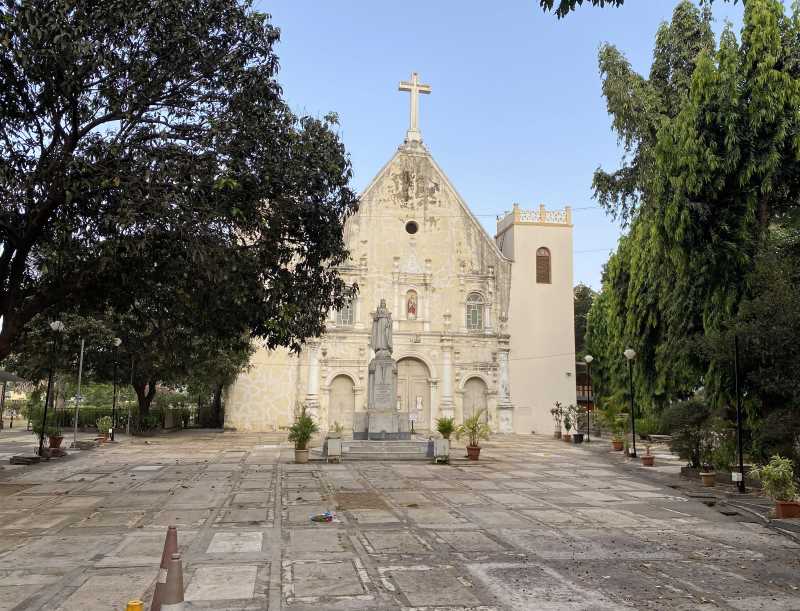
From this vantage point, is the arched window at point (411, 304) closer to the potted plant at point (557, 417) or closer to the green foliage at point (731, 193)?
the potted plant at point (557, 417)

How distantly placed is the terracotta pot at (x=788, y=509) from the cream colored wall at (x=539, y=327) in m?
24.1

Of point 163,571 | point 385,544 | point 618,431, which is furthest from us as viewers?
point 618,431

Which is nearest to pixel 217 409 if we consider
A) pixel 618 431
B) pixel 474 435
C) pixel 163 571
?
pixel 474 435

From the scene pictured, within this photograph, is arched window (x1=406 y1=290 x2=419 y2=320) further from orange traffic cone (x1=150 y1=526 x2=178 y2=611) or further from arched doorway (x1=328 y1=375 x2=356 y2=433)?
orange traffic cone (x1=150 y1=526 x2=178 y2=611)

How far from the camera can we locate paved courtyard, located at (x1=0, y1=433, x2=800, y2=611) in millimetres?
6070

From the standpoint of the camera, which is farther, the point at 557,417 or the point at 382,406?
the point at 557,417

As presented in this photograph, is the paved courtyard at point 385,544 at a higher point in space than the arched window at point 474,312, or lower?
lower

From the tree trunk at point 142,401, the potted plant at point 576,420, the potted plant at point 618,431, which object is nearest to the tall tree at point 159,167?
the potted plant at point 618,431

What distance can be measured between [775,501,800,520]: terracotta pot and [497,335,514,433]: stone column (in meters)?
23.9

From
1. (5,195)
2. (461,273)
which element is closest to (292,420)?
(461,273)

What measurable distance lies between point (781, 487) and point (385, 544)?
6.63 metres

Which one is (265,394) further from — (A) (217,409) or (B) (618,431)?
(B) (618,431)

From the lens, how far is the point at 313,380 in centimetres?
3309

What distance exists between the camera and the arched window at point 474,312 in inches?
1394
